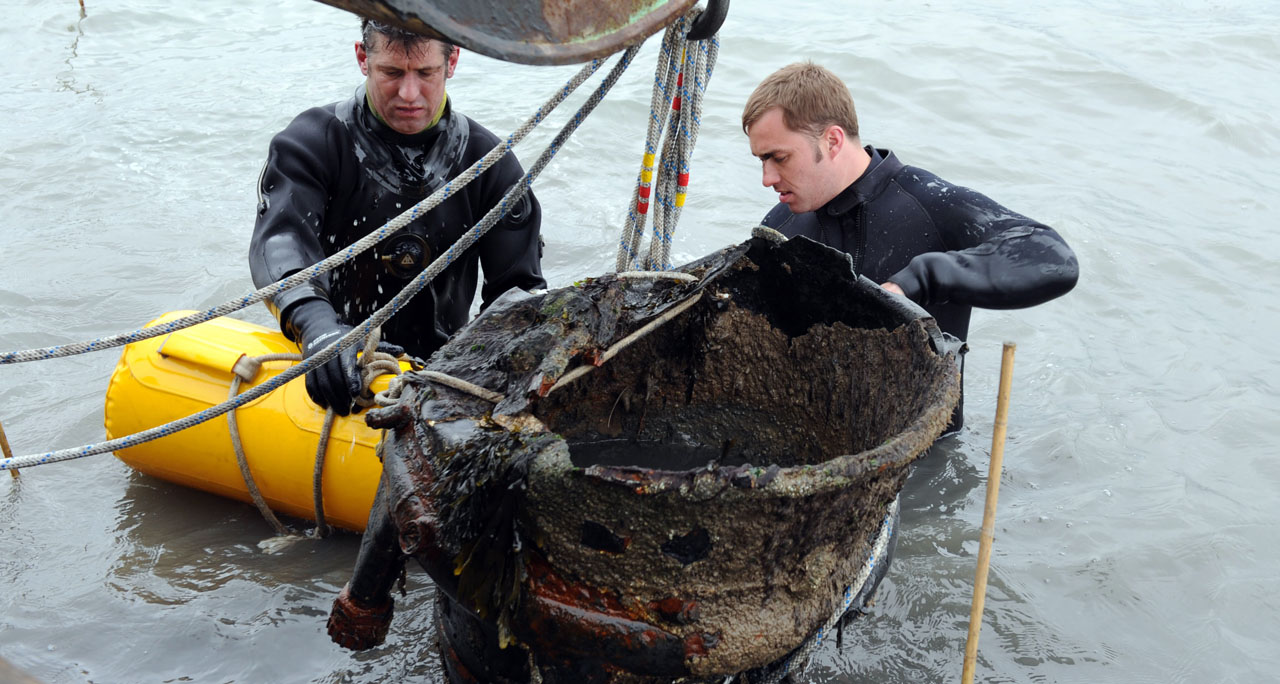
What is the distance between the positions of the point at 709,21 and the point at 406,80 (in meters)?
1.34

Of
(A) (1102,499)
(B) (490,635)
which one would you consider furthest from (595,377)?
(A) (1102,499)

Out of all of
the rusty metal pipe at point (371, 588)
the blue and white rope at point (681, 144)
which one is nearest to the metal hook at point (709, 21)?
the blue and white rope at point (681, 144)

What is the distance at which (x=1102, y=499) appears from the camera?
4.20 metres

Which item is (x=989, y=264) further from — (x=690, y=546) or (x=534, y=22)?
(x=534, y=22)

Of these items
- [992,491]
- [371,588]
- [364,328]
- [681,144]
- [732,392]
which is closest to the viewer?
[992,491]

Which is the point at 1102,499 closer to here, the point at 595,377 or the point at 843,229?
the point at 843,229

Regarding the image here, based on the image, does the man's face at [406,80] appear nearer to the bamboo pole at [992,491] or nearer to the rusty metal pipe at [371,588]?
the rusty metal pipe at [371,588]

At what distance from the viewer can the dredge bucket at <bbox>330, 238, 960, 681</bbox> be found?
1.79m

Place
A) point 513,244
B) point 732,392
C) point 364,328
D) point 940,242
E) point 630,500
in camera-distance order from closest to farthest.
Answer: point 630,500 → point 364,328 → point 732,392 → point 940,242 → point 513,244

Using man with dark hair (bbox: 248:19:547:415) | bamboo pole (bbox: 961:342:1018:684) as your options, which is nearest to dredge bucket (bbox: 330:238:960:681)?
bamboo pole (bbox: 961:342:1018:684)

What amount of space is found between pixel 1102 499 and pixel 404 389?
314 cm

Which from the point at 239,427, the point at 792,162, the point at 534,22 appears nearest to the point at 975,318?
the point at 792,162

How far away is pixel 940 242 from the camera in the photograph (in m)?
3.48

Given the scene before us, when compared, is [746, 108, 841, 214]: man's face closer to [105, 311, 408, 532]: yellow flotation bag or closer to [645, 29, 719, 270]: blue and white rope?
[645, 29, 719, 270]: blue and white rope
